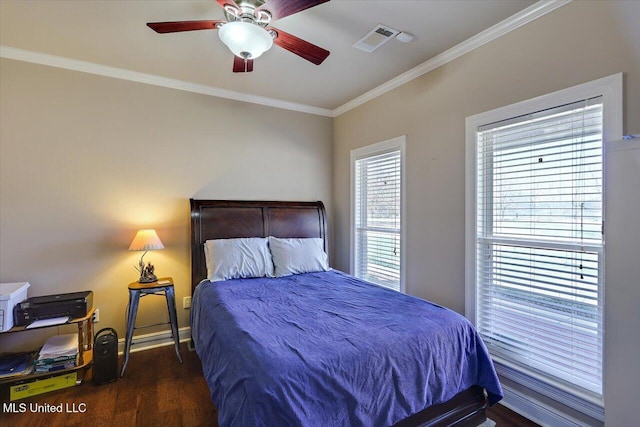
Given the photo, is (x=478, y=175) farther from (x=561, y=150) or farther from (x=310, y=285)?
(x=310, y=285)

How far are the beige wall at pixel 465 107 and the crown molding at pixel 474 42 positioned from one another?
41 millimetres

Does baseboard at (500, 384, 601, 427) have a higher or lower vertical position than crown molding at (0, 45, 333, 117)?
lower

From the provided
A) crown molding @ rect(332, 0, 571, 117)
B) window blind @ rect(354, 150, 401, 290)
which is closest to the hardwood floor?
window blind @ rect(354, 150, 401, 290)

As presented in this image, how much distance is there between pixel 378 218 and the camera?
3451mm

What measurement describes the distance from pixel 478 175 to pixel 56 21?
3.27 metres

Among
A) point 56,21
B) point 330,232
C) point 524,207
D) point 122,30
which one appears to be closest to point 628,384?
point 524,207

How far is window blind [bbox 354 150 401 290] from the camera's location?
321 cm

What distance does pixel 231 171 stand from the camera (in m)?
3.49

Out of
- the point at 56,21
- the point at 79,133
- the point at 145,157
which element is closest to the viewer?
the point at 56,21

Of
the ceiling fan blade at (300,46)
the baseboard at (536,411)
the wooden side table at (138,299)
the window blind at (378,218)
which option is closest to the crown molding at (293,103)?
the window blind at (378,218)

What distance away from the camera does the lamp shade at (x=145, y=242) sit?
2715mm

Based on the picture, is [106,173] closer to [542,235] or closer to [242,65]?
[242,65]

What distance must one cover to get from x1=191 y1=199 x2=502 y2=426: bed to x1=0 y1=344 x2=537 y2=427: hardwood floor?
15.2 inches

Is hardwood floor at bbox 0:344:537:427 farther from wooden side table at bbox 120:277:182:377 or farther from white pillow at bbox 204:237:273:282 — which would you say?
white pillow at bbox 204:237:273:282
